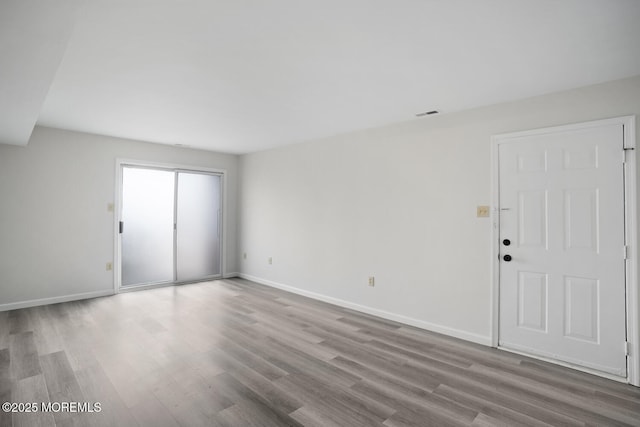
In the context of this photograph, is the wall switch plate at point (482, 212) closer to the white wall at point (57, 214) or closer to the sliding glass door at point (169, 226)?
the sliding glass door at point (169, 226)

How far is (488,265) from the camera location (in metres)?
3.37

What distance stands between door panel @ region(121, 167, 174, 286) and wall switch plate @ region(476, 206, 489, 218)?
521 cm

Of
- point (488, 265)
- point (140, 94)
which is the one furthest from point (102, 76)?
point (488, 265)

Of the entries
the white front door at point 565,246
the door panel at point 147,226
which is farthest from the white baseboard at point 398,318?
the door panel at point 147,226

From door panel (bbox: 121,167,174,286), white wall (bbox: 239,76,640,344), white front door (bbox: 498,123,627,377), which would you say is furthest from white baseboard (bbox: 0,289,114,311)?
white front door (bbox: 498,123,627,377)

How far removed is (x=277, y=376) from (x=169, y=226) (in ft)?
13.9

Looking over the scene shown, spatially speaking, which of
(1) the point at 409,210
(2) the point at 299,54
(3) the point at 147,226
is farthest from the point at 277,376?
(3) the point at 147,226

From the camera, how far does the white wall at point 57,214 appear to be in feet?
14.2

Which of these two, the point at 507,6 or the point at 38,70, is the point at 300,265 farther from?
the point at 507,6

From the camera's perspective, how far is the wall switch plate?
338 cm

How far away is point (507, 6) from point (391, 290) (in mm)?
3241

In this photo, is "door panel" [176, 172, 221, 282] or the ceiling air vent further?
"door panel" [176, 172, 221, 282]

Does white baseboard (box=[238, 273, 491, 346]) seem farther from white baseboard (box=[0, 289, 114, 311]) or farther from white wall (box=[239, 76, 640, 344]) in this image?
white baseboard (box=[0, 289, 114, 311])

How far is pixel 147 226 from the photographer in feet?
18.5
